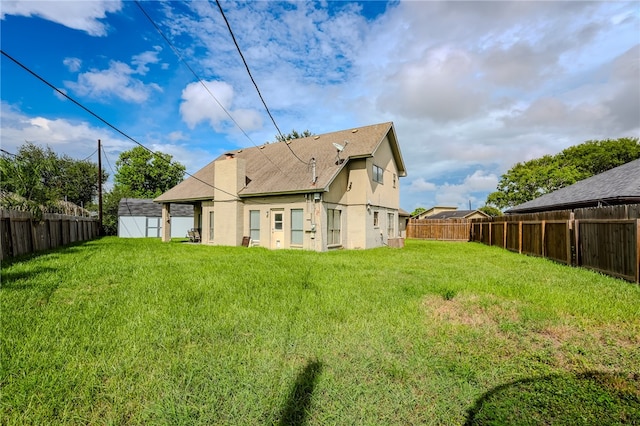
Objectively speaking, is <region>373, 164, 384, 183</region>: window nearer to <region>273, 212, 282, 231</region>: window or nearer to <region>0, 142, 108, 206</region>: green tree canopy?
<region>273, 212, 282, 231</region>: window

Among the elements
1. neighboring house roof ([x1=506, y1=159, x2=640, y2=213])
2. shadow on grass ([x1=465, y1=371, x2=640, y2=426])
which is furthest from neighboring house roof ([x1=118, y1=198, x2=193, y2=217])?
shadow on grass ([x1=465, y1=371, x2=640, y2=426])

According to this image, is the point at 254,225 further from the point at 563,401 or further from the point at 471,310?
the point at 563,401

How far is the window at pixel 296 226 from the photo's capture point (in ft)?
49.8

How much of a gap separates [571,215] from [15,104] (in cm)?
1841

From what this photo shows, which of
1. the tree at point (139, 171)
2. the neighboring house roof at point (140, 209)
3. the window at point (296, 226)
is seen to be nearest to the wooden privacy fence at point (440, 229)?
the window at point (296, 226)

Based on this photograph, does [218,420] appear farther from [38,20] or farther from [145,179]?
[145,179]

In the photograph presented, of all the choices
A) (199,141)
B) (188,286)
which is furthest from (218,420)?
(199,141)

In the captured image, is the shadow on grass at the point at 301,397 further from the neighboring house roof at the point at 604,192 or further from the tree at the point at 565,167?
the tree at the point at 565,167

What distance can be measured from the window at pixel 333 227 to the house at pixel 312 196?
0.05 meters

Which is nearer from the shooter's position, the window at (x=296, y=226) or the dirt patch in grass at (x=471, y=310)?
the dirt patch in grass at (x=471, y=310)

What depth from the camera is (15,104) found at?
9.91 metres

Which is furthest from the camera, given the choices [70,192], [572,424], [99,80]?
[70,192]

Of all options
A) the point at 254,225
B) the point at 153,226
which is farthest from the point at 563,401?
the point at 153,226

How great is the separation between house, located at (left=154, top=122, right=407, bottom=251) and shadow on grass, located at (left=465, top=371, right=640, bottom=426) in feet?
37.8
